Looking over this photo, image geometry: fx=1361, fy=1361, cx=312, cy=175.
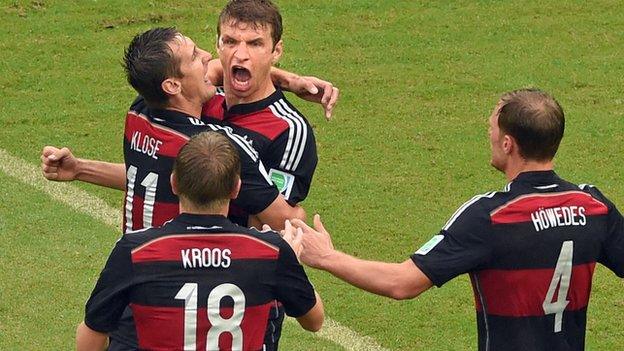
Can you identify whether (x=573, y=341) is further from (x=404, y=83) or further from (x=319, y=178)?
(x=404, y=83)

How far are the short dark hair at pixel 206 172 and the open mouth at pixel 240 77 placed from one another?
122 centimetres

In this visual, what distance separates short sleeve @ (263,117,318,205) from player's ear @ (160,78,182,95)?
525 mm

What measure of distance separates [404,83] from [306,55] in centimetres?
113

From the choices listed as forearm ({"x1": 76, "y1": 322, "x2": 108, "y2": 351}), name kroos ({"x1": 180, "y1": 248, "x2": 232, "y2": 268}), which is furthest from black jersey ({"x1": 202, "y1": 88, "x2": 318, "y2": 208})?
forearm ({"x1": 76, "y1": 322, "x2": 108, "y2": 351})

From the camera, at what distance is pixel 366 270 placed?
5898 millimetres

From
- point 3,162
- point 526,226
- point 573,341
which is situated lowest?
point 3,162

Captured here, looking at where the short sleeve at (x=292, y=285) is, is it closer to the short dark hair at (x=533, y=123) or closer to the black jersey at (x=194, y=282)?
the black jersey at (x=194, y=282)

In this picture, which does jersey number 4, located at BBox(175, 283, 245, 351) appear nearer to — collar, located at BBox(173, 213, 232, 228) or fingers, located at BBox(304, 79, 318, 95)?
collar, located at BBox(173, 213, 232, 228)

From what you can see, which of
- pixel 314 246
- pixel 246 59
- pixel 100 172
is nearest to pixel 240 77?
pixel 246 59

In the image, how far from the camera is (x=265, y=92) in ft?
21.9

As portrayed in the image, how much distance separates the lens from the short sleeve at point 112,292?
5309 millimetres

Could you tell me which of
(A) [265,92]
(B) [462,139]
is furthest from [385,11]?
(A) [265,92]

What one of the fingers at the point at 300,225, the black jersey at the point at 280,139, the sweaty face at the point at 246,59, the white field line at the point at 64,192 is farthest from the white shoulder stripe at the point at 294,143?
the white field line at the point at 64,192

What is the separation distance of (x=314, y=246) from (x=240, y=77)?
1.13 meters
